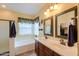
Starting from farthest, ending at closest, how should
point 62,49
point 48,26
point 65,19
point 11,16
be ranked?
point 48,26, point 11,16, point 65,19, point 62,49

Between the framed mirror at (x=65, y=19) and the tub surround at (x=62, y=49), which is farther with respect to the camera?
the framed mirror at (x=65, y=19)

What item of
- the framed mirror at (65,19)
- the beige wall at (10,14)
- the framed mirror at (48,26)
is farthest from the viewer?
the framed mirror at (48,26)

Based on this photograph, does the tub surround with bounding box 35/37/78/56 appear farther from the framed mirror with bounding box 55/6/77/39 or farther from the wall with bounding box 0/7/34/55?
the wall with bounding box 0/7/34/55

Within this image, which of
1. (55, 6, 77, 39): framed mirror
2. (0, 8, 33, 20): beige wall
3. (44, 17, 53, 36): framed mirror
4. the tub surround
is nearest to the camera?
the tub surround

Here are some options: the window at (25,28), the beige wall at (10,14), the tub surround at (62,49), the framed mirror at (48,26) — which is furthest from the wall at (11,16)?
the tub surround at (62,49)

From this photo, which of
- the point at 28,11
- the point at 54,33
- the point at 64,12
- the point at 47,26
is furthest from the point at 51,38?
the point at 28,11

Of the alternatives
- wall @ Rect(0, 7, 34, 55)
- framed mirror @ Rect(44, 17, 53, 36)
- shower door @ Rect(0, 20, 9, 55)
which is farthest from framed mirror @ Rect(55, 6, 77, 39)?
shower door @ Rect(0, 20, 9, 55)

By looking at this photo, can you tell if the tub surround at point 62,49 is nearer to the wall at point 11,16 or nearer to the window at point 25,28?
the window at point 25,28

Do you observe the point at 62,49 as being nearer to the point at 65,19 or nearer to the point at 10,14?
the point at 65,19

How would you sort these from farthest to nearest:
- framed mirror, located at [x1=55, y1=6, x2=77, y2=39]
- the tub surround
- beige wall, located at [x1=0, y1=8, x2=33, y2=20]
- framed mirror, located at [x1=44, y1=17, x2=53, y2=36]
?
framed mirror, located at [x1=44, y1=17, x2=53, y2=36], beige wall, located at [x1=0, y1=8, x2=33, y2=20], framed mirror, located at [x1=55, y1=6, x2=77, y2=39], the tub surround

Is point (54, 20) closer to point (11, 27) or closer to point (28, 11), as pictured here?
point (28, 11)

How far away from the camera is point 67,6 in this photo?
1533mm

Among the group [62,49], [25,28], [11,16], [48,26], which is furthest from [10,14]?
[62,49]

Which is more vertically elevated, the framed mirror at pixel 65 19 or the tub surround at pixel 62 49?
the framed mirror at pixel 65 19
